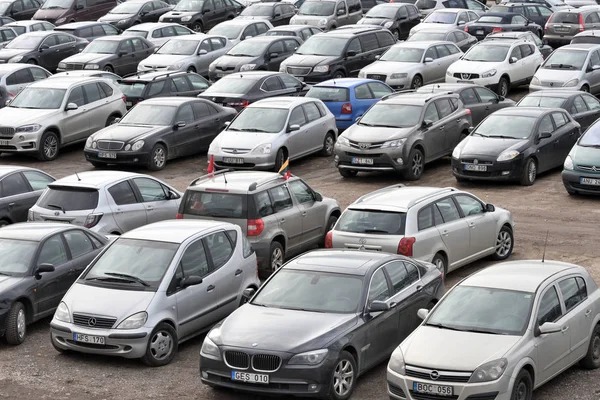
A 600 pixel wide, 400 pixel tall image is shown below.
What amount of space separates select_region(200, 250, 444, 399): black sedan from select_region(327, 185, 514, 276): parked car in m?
1.67

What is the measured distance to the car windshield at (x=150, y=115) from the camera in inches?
1063

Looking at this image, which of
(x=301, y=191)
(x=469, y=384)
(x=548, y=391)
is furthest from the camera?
(x=301, y=191)

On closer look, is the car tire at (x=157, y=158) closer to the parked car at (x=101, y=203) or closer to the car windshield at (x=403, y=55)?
the parked car at (x=101, y=203)

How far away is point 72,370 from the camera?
14.9 meters

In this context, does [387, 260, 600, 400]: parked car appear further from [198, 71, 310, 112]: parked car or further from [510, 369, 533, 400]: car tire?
[198, 71, 310, 112]: parked car

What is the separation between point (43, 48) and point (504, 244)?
74.4 ft

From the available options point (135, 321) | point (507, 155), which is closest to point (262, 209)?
point (135, 321)

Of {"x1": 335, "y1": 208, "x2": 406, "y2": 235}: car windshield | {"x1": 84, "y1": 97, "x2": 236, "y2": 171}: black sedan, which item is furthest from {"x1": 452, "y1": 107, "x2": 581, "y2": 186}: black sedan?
{"x1": 335, "y1": 208, "x2": 406, "y2": 235}: car windshield

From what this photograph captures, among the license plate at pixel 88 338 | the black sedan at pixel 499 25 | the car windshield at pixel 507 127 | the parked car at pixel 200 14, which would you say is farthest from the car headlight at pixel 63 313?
the parked car at pixel 200 14

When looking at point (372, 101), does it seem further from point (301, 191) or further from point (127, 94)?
point (301, 191)

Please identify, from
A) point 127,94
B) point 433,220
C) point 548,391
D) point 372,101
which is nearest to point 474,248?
point 433,220

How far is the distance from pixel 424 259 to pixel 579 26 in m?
24.2

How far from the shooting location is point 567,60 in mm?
32344

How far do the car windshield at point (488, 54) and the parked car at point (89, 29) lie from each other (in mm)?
13496
